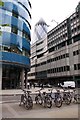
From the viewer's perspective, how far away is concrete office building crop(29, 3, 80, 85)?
213ft

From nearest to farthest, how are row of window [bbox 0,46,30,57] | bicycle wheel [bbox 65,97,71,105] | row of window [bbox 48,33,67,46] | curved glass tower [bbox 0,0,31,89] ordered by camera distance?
1. bicycle wheel [bbox 65,97,71,105]
2. row of window [bbox 0,46,30,57]
3. curved glass tower [bbox 0,0,31,89]
4. row of window [bbox 48,33,67,46]

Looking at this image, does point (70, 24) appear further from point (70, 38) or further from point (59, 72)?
point (59, 72)

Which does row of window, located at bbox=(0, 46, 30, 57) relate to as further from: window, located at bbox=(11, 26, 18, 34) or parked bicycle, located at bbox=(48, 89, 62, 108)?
parked bicycle, located at bbox=(48, 89, 62, 108)

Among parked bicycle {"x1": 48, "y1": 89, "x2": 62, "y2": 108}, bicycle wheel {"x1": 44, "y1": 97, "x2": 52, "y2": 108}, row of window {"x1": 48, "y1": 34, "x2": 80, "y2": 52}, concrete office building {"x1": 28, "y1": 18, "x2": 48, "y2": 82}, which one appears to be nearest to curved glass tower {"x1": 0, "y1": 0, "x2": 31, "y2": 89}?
row of window {"x1": 48, "y1": 34, "x2": 80, "y2": 52}

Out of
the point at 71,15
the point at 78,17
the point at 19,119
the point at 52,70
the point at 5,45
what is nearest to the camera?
the point at 19,119

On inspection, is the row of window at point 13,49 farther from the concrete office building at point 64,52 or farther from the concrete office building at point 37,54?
the concrete office building at point 37,54

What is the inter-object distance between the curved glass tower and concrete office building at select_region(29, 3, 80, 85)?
21.1 meters

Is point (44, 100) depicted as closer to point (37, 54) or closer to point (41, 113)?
point (41, 113)

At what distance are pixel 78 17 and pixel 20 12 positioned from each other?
999 inches

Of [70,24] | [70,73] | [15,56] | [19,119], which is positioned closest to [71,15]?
[70,24]

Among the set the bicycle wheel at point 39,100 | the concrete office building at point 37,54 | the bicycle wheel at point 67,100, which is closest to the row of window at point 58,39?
the concrete office building at point 37,54

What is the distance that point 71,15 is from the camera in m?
69.5

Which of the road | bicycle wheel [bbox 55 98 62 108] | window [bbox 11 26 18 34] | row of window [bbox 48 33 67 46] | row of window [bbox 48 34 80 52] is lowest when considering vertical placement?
the road

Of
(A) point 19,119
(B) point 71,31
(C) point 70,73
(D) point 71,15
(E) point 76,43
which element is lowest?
(A) point 19,119
